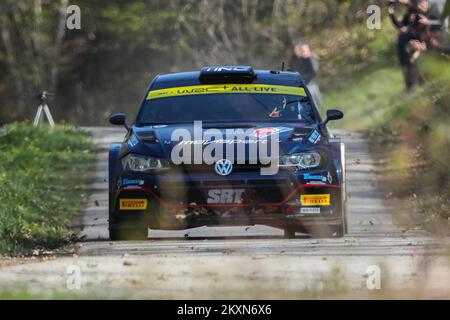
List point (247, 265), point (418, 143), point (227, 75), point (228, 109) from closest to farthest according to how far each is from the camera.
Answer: point (247, 265) → point (228, 109) → point (227, 75) → point (418, 143)

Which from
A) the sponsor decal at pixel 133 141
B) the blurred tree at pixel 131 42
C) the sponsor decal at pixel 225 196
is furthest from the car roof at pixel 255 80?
the blurred tree at pixel 131 42

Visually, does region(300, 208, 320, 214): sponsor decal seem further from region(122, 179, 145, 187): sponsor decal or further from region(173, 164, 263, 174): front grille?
region(122, 179, 145, 187): sponsor decal

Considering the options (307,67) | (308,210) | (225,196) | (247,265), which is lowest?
(247,265)

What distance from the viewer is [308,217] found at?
12.1m

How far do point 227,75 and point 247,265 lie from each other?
13.2 ft

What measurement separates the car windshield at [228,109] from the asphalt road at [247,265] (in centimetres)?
115

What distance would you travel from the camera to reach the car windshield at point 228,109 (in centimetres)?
1316

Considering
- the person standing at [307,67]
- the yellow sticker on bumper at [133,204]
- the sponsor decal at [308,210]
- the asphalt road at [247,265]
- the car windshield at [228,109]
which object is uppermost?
the person standing at [307,67]

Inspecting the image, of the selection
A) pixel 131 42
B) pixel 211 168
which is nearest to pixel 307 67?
pixel 211 168

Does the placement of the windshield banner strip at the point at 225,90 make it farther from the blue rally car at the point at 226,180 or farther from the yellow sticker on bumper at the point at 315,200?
the yellow sticker on bumper at the point at 315,200

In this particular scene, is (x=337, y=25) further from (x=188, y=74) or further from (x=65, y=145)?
(x=188, y=74)

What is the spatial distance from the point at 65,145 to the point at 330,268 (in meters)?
13.7

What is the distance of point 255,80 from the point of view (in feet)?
45.5

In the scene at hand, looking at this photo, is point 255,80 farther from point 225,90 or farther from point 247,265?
point 247,265
